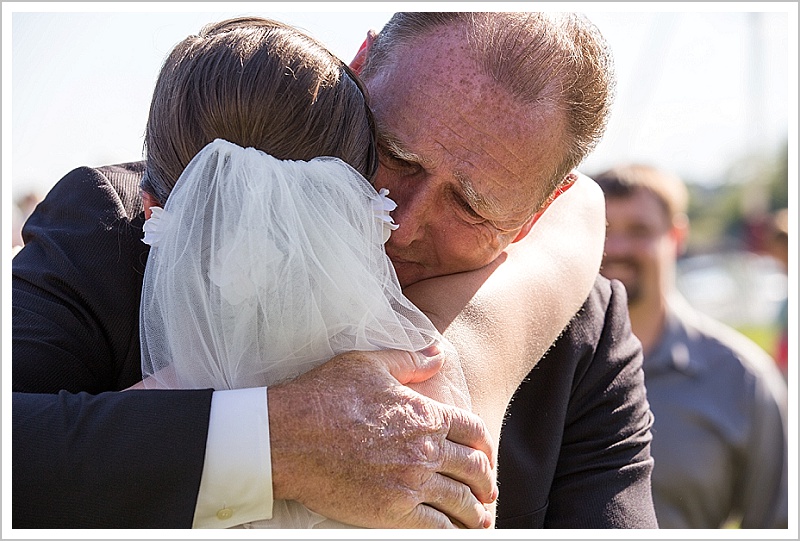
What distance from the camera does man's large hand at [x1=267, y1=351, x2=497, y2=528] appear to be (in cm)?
179

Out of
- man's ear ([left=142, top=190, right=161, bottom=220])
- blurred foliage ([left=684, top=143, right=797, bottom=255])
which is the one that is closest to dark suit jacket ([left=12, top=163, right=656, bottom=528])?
man's ear ([left=142, top=190, right=161, bottom=220])

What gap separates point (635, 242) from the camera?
652 cm

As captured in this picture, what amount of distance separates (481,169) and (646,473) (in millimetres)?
1266

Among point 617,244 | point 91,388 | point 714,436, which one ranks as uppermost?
point 91,388

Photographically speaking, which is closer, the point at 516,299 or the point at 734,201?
the point at 516,299

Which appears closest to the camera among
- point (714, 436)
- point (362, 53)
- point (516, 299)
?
point (516, 299)

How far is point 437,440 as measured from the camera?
1.91 m

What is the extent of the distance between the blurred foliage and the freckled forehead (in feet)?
114

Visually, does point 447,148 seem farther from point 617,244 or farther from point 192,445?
point 617,244

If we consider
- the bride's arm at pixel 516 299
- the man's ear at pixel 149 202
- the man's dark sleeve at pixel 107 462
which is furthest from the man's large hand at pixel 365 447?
the man's ear at pixel 149 202

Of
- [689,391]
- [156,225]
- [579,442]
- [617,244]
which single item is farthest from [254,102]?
[617,244]

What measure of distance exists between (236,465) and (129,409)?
0.24 m

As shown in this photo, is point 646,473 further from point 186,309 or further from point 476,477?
point 186,309

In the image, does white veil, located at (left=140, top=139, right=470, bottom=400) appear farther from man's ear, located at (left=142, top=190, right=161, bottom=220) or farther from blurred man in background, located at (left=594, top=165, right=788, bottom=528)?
blurred man in background, located at (left=594, top=165, right=788, bottom=528)
